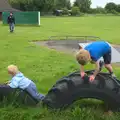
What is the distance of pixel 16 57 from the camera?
14.2 meters

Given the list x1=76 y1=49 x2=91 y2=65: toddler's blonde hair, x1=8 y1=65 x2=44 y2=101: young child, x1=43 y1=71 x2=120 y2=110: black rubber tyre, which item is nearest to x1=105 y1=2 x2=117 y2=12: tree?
x1=8 y1=65 x2=44 y2=101: young child

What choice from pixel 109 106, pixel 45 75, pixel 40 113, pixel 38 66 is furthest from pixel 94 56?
pixel 38 66

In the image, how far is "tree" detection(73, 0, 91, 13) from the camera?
128 m

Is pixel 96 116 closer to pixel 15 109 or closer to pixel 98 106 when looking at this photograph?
pixel 98 106

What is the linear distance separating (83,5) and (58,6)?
16.1m

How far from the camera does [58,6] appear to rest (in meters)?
117

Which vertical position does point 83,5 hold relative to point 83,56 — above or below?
below

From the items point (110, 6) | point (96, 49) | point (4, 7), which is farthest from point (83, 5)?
point (96, 49)

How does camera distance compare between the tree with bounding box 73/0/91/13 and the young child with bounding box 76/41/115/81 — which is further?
the tree with bounding box 73/0/91/13

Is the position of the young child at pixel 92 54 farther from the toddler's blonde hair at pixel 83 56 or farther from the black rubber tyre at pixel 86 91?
the black rubber tyre at pixel 86 91

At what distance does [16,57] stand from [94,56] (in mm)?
8193

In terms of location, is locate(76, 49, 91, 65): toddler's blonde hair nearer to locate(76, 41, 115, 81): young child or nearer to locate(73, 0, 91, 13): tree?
locate(76, 41, 115, 81): young child

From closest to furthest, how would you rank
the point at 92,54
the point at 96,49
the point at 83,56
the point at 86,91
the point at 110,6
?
the point at 83,56
the point at 86,91
the point at 92,54
the point at 96,49
the point at 110,6

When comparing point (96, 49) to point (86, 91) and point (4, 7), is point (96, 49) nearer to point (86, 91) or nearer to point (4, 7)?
point (86, 91)
